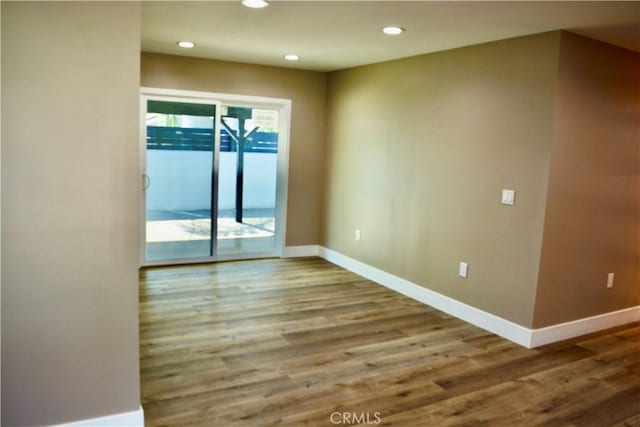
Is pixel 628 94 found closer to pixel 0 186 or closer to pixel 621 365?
pixel 621 365

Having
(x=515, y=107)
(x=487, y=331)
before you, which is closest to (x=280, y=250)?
(x=487, y=331)

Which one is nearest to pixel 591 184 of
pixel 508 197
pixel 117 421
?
pixel 508 197

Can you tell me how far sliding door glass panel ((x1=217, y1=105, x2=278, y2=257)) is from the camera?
19.0 feet

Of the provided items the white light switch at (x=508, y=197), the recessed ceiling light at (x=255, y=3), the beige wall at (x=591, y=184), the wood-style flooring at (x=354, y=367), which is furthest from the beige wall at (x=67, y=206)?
the beige wall at (x=591, y=184)

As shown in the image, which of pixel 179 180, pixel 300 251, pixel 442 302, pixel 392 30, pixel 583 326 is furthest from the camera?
pixel 300 251

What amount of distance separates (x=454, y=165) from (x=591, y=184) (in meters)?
1.07

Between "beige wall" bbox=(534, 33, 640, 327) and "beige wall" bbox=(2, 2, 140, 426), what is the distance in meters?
2.88

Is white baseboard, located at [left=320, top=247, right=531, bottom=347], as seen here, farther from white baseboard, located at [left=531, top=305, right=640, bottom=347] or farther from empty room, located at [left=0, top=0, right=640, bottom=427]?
white baseboard, located at [left=531, top=305, right=640, bottom=347]

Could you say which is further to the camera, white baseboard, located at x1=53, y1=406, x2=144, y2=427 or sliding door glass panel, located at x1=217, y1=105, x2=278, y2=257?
sliding door glass panel, located at x1=217, y1=105, x2=278, y2=257

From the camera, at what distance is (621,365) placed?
3439 mm

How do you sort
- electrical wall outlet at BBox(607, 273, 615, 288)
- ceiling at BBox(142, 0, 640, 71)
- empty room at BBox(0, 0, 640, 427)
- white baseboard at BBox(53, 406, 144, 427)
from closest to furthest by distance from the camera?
empty room at BBox(0, 0, 640, 427) < white baseboard at BBox(53, 406, 144, 427) < ceiling at BBox(142, 0, 640, 71) < electrical wall outlet at BBox(607, 273, 615, 288)

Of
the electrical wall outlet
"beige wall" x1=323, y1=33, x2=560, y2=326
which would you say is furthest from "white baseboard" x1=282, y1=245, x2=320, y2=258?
the electrical wall outlet

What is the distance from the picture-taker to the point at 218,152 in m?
5.64

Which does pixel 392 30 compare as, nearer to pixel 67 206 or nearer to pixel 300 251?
pixel 67 206
